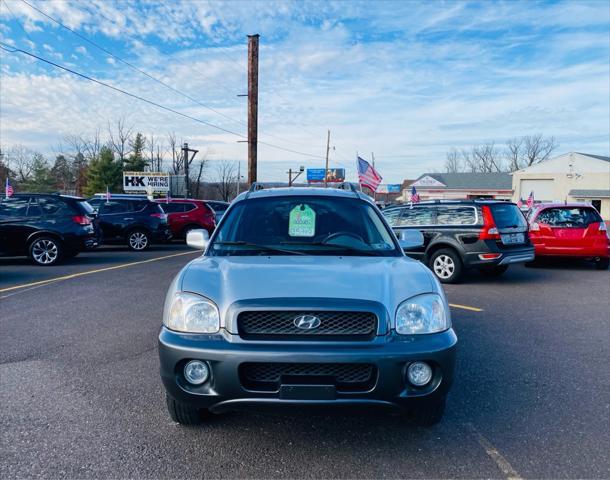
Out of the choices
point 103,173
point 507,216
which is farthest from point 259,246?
point 103,173

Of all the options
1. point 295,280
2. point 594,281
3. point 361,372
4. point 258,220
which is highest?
point 258,220

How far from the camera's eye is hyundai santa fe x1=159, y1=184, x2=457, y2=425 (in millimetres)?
2613

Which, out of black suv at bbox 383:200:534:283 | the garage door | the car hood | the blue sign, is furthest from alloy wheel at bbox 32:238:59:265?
the blue sign

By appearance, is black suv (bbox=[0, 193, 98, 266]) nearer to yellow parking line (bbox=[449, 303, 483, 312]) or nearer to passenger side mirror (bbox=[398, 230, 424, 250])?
yellow parking line (bbox=[449, 303, 483, 312])

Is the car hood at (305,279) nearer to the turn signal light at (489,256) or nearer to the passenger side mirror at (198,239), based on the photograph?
the passenger side mirror at (198,239)

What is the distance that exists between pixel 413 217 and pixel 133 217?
970 centimetres

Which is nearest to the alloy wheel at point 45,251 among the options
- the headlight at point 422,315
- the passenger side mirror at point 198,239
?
the passenger side mirror at point 198,239

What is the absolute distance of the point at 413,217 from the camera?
10.2 meters

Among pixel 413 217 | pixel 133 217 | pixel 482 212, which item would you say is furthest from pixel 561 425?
pixel 133 217

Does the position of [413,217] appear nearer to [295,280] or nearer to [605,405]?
[605,405]

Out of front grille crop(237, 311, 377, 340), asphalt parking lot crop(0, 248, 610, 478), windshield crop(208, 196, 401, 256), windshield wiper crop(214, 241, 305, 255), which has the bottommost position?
asphalt parking lot crop(0, 248, 610, 478)

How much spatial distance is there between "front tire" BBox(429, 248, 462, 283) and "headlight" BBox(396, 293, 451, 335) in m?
6.59

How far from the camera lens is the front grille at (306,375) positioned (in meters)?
2.64

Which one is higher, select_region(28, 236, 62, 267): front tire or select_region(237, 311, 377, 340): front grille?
select_region(237, 311, 377, 340): front grille
